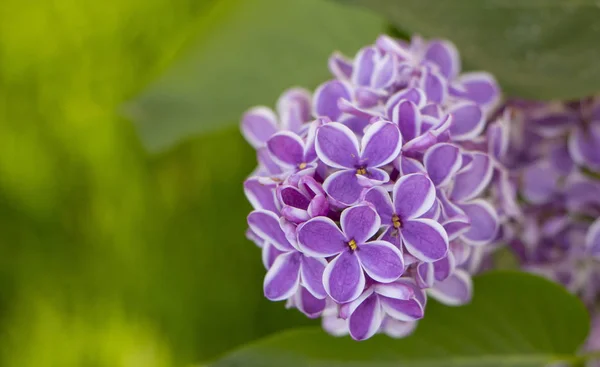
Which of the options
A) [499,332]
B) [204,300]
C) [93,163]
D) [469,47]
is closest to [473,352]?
[499,332]

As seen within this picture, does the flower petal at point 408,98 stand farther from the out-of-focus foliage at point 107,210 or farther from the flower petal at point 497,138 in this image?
the out-of-focus foliage at point 107,210

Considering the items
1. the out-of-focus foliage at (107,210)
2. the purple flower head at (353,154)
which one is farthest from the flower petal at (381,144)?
the out-of-focus foliage at (107,210)

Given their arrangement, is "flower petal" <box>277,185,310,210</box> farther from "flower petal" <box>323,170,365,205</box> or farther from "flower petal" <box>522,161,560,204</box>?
"flower petal" <box>522,161,560,204</box>

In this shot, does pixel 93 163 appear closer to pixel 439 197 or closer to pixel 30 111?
pixel 30 111

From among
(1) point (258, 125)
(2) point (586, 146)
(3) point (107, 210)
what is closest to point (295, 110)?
(1) point (258, 125)

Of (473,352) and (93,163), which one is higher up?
(93,163)

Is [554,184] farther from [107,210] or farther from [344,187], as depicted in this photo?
[107,210]
